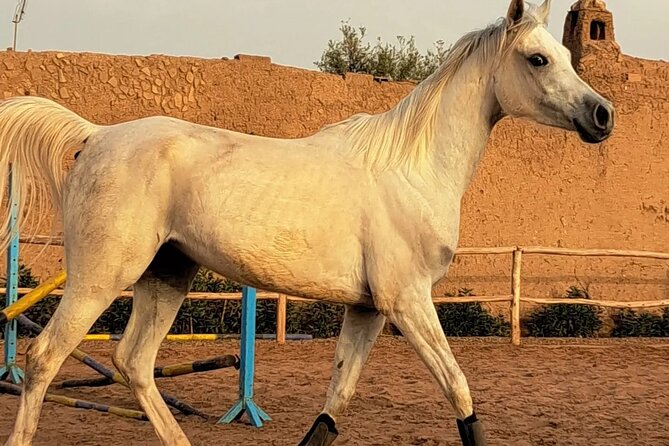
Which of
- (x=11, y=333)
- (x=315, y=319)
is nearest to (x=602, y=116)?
(x=11, y=333)

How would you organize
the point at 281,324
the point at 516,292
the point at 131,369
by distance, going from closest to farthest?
the point at 131,369 < the point at 281,324 < the point at 516,292

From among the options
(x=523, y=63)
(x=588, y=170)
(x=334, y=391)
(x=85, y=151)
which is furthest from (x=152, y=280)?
(x=588, y=170)

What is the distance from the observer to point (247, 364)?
5.75 meters

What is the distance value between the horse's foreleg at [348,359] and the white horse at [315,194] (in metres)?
0.07

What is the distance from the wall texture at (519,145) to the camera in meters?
10.9

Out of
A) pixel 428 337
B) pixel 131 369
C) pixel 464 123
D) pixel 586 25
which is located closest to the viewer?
pixel 428 337

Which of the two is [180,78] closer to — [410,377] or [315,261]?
[410,377]

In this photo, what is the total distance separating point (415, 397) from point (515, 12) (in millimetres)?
3941

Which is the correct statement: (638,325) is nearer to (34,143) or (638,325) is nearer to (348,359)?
(348,359)

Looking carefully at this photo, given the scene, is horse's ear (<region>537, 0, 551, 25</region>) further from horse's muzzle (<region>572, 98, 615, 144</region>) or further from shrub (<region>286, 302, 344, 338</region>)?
shrub (<region>286, 302, 344, 338</region>)

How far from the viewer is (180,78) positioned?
36.3ft

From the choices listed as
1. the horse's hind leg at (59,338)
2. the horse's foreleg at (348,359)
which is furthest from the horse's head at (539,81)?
the horse's hind leg at (59,338)

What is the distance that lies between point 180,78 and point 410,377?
4.91m

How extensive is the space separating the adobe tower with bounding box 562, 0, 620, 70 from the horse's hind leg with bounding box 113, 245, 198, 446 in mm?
9883
